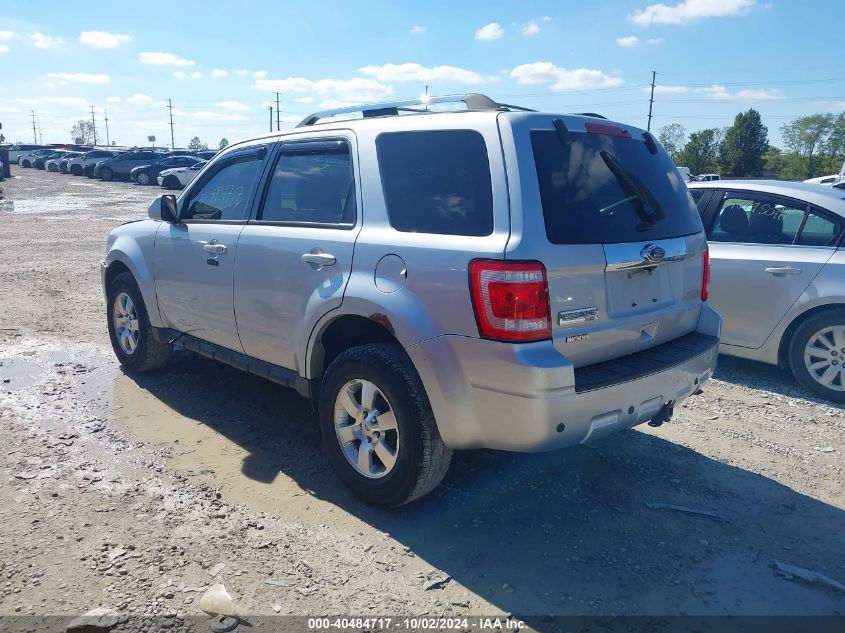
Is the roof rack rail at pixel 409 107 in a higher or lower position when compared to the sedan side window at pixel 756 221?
higher

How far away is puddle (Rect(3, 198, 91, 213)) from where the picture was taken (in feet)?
68.8

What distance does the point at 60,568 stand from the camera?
3.05 meters

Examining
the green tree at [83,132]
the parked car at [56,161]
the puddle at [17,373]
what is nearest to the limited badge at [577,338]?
the puddle at [17,373]

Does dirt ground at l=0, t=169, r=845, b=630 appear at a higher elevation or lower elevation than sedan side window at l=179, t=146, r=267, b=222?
lower

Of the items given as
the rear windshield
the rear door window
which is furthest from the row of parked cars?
the rear windshield

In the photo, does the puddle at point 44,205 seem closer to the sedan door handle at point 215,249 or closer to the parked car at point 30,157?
the sedan door handle at point 215,249

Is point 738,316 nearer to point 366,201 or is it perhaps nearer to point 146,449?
point 366,201

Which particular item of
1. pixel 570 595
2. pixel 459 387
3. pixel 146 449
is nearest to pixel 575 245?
pixel 459 387

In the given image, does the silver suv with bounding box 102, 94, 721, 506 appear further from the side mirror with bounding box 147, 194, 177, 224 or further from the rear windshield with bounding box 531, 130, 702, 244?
the side mirror with bounding box 147, 194, 177, 224

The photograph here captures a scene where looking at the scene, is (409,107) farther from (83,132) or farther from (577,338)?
(83,132)

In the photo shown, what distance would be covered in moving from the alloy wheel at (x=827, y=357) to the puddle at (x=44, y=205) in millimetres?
21381

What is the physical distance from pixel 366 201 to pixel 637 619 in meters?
2.36

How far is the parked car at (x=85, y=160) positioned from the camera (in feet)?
137

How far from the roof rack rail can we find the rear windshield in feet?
1.08
